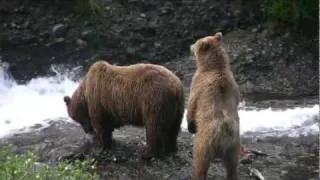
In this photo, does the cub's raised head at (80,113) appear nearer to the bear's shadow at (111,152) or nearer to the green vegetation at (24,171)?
the bear's shadow at (111,152)

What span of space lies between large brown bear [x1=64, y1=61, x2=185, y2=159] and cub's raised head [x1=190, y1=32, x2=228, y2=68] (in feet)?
2.36

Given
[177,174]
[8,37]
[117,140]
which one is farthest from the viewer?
[8,37]

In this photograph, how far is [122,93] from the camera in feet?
32.0

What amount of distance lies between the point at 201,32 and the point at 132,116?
8542 millimetres

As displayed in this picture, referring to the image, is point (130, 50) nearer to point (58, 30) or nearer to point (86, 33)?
point (86, 33)

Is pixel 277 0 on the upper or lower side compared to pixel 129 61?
upper

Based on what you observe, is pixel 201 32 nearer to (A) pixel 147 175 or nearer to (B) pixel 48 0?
(B) pixel 48 0

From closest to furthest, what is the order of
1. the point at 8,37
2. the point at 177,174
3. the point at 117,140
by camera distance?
the point at 177,174, the point at 117,140, the point at 8,37

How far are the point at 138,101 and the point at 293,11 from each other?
26.9 ft

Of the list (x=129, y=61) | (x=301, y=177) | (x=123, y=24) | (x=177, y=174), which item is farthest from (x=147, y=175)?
(x=123, y=24)

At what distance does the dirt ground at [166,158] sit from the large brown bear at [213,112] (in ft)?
3.29

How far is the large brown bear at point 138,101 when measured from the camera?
9391mm

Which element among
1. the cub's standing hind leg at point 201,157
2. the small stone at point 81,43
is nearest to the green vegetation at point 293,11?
the small stone at point 81,43

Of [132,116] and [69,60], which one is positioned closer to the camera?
[132,116]
